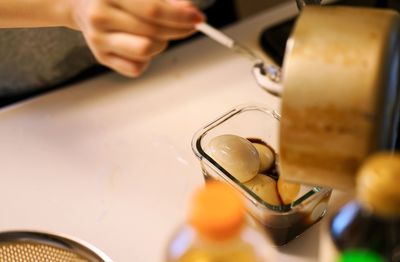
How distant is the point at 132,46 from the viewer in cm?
58

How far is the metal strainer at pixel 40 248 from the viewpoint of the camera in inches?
22.6

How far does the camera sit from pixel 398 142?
1.77ft

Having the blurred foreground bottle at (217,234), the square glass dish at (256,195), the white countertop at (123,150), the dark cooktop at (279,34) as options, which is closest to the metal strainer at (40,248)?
the white countertop at (123,150)

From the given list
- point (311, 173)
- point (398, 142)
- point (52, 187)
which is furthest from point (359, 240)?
point (52, 187)

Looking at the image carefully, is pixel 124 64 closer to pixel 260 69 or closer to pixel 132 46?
pixel 132 46

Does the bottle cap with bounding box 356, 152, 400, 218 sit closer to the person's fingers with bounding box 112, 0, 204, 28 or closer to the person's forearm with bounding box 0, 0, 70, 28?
the person's fingers with bounding box 112, 0, 204, 28

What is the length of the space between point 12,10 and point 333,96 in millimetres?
471

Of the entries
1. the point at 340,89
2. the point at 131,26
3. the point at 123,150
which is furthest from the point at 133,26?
the point at 340,89

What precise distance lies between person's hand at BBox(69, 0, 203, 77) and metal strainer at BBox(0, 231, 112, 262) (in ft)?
0.65

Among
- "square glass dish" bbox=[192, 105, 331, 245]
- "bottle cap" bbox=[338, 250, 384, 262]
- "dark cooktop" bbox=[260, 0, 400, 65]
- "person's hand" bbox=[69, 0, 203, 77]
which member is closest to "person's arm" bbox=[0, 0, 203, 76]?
"person's hand" bbox=[69, 0, 203, 77]

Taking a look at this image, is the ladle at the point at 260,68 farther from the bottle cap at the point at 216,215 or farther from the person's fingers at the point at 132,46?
the bottle cap at the point at 216,215

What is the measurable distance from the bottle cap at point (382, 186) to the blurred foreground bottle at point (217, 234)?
0.07m

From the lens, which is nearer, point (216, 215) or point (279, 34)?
point (216, 215)

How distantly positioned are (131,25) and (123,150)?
171 millimetres
